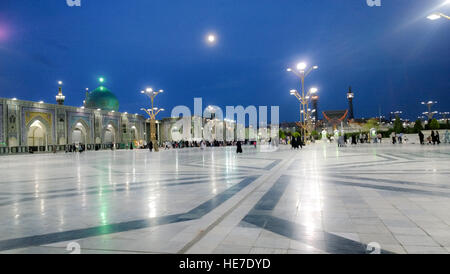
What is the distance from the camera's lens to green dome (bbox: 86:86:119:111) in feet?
183

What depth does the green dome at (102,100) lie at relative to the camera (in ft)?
183

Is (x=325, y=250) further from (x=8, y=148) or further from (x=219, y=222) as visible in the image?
(x=8, y=148)

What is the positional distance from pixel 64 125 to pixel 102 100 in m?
12.9

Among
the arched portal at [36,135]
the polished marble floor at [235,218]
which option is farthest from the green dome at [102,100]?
the polished marble floor at [235,218]

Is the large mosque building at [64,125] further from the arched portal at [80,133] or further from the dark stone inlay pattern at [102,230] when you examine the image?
the dark stone inlay pattern at [102,230]

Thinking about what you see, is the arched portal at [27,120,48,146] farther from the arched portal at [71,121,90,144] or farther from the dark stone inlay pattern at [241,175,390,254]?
the dark stone inlay pattern at [241,175,390,254]

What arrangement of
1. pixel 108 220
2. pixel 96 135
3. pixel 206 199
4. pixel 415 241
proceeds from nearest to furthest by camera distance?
pixel 415 241 < pixel 108 220 < pixel 206 199 < pixel 96 135

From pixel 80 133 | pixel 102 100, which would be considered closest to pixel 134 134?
pixel 102 100

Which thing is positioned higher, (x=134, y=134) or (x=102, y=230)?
(x=134, y=134)

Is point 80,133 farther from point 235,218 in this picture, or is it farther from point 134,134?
point 235,218

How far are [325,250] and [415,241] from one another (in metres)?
1.05

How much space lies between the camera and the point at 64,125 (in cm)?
4403

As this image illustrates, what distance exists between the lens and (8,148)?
1364 inches
